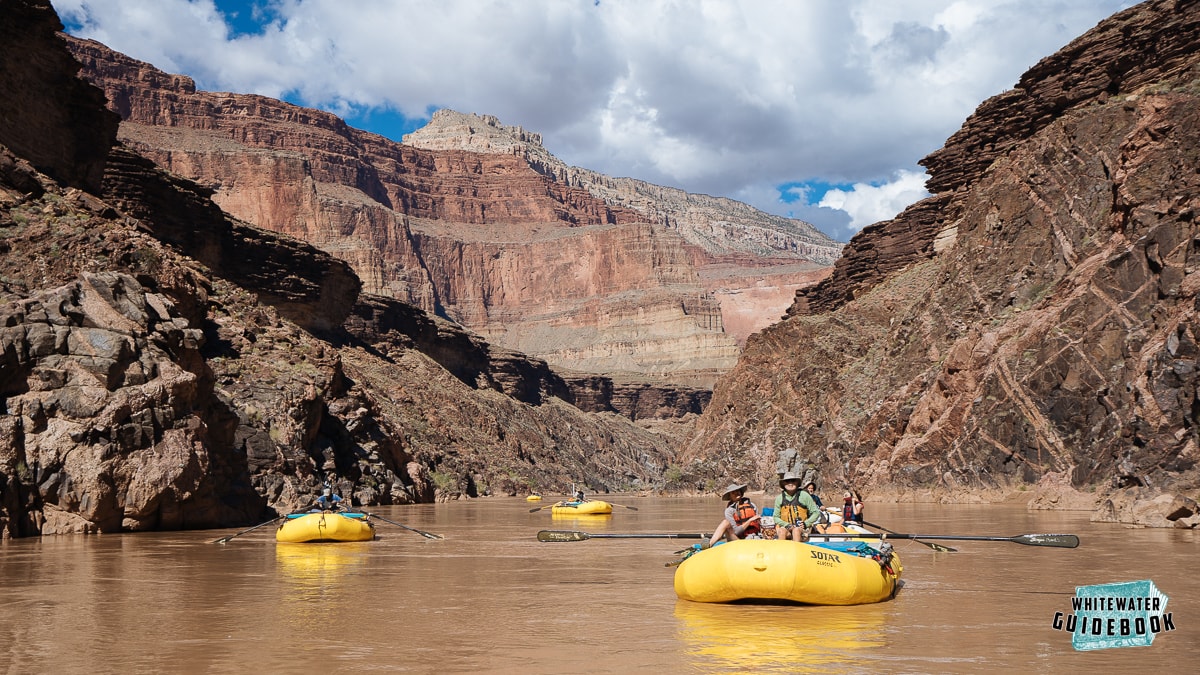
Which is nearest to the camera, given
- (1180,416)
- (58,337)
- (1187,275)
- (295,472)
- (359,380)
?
(58,337)

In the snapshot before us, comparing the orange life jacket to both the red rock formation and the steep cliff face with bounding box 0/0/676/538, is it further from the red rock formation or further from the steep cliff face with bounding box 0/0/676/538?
the red rock formation

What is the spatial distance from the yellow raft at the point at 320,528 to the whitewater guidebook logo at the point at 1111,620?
19.3 m

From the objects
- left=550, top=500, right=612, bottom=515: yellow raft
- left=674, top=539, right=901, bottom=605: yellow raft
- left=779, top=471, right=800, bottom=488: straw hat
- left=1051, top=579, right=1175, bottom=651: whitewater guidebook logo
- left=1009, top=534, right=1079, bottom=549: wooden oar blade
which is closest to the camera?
left=1051, top=579, right=1175, bottom=651: whitewater guidebook logo

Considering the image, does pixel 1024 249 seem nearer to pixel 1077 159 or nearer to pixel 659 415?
pixel 1077 159

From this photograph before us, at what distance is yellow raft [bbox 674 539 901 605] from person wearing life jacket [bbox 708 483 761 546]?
19.8 inches

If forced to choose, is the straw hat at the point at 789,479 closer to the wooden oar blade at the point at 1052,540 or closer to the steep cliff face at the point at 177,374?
the wooden oar blade at the point at 1052,540

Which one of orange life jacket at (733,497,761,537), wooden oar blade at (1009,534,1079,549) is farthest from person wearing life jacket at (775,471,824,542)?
wooden oar blade at (1009,534,1079,549)

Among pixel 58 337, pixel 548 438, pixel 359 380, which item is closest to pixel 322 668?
pixel 58 337

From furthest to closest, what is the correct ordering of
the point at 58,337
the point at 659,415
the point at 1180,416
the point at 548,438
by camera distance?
1. the point at 659,415
2. the point at 548,438
3. the point at 1180,416
4. the point at 58,337

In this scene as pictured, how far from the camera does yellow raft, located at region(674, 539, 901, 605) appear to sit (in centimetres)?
1280

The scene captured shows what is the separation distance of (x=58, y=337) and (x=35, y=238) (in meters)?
7.73

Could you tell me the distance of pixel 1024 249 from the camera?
5538cm

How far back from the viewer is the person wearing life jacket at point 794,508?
1411 centimetres

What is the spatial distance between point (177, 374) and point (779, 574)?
21.8 metres
